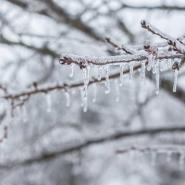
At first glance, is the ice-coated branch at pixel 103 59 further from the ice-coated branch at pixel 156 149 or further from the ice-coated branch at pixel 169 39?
the ice-coated branch at pixel 156 149

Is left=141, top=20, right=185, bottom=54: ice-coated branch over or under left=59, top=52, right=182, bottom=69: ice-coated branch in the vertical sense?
over

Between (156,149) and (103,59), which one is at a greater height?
(103,59)

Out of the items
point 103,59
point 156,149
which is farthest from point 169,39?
point 156,149

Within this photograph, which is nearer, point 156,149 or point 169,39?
point 169,39

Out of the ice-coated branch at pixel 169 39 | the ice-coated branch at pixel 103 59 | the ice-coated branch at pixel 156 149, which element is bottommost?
the ice-coated branch at pixel 156 149

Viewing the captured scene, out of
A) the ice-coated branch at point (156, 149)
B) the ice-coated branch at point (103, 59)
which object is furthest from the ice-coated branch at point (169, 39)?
the ice-coated branch at point (156, 149)

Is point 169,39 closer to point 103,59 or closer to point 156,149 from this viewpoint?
point 103,59

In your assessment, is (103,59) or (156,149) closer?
(103,59)

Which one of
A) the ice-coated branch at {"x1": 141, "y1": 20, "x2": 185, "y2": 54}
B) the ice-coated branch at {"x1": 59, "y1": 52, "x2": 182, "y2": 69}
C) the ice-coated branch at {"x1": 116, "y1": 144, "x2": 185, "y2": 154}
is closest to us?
the ice-coated branch at {"x1": 59, "y1": 52, "x2": 182, "y2": 69}

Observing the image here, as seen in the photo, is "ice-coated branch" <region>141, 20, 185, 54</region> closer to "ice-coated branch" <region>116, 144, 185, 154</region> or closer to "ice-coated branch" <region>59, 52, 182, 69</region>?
"ice-coated branch" <region>59, 52, 182, 69</region>

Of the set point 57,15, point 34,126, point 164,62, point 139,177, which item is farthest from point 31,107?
point 164,62

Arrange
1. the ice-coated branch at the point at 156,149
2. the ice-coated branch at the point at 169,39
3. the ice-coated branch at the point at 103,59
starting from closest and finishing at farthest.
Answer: the ice-coated branch at the point at 103,59, the ice-coated branch at the point at 169,39, the ice-coated branch at the point at 156,149

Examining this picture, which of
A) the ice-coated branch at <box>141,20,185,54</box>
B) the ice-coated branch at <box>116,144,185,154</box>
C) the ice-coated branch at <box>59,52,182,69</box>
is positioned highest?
the ice-coated branch at <box>141,20,185,54</box>

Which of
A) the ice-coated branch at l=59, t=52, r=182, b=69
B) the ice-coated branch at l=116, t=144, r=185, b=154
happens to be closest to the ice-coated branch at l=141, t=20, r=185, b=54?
the ice-coated branch at l=59, t=52, r=182, b=69
